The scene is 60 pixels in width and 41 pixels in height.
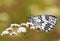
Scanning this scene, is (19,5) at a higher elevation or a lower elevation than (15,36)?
higher

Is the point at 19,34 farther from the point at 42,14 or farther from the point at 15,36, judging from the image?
the point at 42,14

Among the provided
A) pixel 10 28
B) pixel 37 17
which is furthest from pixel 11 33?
pixel 37 17

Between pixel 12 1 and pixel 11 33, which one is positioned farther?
pixel 12 1
